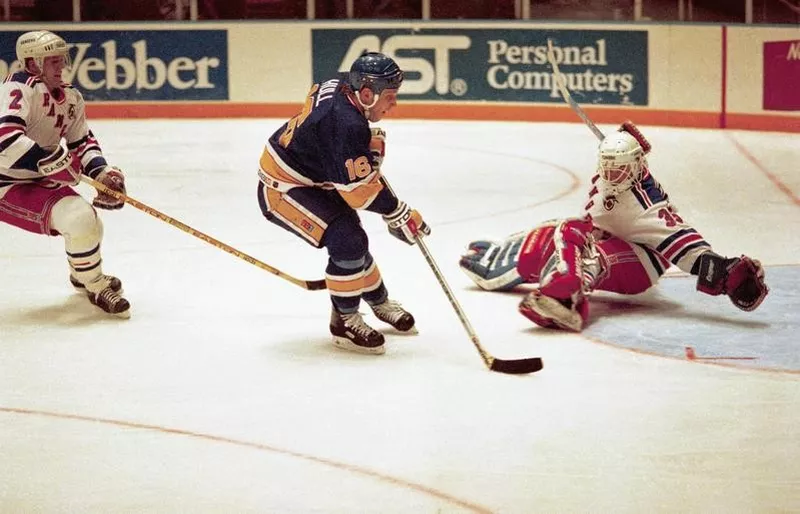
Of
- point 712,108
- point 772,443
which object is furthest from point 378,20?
point 772,443

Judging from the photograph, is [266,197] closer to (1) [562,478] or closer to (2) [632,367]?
(2) [632,367]

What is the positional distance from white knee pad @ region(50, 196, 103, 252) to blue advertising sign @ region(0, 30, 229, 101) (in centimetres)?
692

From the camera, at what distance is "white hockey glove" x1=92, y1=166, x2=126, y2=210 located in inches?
213

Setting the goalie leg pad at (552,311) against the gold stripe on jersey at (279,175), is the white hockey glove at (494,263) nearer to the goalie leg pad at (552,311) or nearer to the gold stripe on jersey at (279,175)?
the goalie leg pad at (552,311)

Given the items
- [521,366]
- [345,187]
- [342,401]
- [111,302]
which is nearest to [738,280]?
[521,366]

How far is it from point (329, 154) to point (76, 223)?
1191mm

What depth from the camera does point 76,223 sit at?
17.1ft

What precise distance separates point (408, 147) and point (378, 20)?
2.05 metres

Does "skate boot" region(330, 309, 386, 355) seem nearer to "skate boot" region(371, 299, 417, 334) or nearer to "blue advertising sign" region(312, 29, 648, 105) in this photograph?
"skate boot" region(371, 299, 417, 334)

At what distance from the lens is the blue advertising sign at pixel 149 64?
39.2 feet

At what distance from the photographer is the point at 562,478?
3.45 meters

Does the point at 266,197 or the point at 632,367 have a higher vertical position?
the point at 266,197

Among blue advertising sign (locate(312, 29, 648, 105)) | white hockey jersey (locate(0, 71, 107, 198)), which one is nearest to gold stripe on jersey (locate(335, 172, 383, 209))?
white hockey jersey (locate(0, 71, 107, 198))

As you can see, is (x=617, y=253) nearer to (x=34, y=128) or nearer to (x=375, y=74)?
(x=375, y=74)
